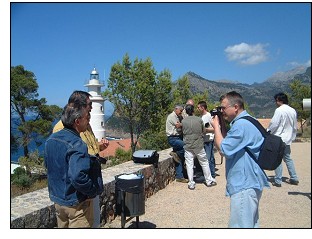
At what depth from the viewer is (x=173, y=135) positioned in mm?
6734

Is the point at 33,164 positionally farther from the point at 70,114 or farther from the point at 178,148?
the point at 70,114

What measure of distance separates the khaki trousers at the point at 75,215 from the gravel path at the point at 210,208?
1.73 m

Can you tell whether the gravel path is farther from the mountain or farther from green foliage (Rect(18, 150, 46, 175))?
green foliage (Rect(18, 150, 46, 175))

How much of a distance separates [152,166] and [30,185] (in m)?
20.5

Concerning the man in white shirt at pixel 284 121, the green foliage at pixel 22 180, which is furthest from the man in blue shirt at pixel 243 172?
the green foliage at pixel 22 180

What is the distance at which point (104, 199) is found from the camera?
4320 millimetres

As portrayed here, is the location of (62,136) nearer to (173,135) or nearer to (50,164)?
(50,164)

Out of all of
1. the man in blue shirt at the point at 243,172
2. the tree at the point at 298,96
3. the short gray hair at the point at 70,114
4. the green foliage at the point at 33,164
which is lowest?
the green foliage at the point at 33,164

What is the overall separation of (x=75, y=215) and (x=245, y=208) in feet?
4.82

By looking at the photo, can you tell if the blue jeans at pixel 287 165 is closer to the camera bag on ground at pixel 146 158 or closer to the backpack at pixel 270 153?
the camera bag on ground at pixel 146 158

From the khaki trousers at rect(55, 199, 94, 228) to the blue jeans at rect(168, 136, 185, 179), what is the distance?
4053 mm

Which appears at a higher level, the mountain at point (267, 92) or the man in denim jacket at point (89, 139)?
the mountain at point (267, 92)

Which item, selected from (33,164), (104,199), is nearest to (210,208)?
(104,199)

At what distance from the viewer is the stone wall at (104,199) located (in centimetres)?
308
